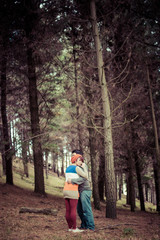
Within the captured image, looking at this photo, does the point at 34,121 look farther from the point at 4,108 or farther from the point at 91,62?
the point at 91,62

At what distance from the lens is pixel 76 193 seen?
4723mm

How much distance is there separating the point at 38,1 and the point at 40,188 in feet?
32.2

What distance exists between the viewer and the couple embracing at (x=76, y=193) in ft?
15.5

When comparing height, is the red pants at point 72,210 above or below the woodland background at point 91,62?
below

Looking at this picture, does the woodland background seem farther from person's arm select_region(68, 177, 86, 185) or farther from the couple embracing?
person's arm select_region(68, 177, 86, 185)

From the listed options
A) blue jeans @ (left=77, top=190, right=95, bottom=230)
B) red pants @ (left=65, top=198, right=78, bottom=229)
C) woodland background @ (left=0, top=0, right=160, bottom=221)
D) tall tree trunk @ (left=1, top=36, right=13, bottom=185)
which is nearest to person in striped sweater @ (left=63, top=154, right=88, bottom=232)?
red pants @ (left=65, top=198, right=78, bottom=229)

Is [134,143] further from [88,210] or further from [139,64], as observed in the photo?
[88,210]

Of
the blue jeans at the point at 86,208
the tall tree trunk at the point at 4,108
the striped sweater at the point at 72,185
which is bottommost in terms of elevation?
the blue jeans at the point at 86,208

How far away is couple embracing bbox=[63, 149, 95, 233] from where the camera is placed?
4.71 meters

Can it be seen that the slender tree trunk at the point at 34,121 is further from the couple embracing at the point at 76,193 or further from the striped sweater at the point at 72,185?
the striped sweater at the point at 72,185

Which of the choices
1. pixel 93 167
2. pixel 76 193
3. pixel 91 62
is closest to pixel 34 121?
pixel 93 167

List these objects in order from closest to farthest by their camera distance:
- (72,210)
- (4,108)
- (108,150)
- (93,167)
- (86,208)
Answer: (72,210), (86,208), (108,150), (93,167), (4,108)

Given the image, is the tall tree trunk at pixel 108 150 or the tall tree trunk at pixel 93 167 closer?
the tall tree trunk at pixel 108 150

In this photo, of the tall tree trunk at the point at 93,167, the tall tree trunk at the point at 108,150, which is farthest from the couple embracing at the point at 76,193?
the tall tree trunk at the point at 93,167
